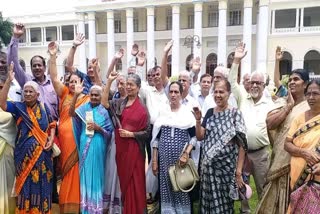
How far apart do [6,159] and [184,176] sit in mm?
2007

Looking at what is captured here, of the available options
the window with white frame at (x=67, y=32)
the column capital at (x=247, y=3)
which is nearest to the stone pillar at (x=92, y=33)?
the window with white frame at (x=67, y=32)

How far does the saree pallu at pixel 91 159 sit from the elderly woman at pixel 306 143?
2079 millimetres

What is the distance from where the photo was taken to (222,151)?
352 cm

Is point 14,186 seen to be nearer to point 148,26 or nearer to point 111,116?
point 111,116

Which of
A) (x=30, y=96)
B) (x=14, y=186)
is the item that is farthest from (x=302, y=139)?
(x=14, y=186)

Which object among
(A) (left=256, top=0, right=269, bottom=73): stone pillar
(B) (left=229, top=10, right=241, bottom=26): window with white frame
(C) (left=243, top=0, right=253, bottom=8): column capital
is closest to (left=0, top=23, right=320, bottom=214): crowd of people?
(A) (left=256, top=0, right=269, bottom=73): stone pillar

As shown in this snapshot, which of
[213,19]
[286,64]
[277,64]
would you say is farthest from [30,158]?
[213,19]

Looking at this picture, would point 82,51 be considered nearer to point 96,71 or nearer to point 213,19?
point 213,19

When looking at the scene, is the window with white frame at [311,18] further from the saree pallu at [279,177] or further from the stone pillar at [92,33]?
the saree pallu at [279,177]

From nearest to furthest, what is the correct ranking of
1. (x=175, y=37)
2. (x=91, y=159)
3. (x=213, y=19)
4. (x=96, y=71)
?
1. (x=91, y=159)
2. (x=96, y=71)
3. (x=175, y=37)
4. (x=213, y=19)

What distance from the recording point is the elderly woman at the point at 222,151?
3.53m

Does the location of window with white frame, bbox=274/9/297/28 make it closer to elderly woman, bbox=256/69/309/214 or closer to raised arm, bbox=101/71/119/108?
elderly woman, bbox=256/69/309/214

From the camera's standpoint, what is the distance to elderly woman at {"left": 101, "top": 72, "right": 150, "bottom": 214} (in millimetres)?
3971

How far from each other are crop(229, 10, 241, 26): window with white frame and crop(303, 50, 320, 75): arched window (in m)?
7.49
